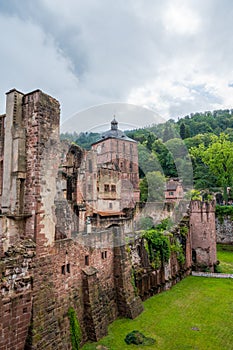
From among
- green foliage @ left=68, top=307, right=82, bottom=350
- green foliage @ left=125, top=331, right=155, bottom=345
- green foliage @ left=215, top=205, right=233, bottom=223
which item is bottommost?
green foliage @ left=125, top=331, right=155, bottom=345

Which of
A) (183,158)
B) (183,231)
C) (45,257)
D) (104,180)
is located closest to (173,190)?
(183,158)

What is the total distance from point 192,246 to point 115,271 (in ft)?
40.9

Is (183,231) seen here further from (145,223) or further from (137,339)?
(137,339)

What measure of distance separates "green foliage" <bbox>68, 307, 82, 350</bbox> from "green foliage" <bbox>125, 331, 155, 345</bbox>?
6.42ft

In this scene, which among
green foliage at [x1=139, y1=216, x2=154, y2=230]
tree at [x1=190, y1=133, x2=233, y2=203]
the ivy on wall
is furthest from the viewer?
tree at [x1=190, y1=133, x2=233, y2=203]

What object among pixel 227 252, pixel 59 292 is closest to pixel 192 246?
pixel 227 252

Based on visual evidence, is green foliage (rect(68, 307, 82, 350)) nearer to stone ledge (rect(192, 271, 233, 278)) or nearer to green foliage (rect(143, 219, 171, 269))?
green foliage (rect(143, 219, 171, 269))

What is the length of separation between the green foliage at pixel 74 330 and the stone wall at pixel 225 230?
2669cm

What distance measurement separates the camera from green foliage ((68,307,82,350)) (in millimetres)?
10430

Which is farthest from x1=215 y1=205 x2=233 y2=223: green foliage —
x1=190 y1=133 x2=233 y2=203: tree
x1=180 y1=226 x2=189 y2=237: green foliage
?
x1=180 y1=226 x2=189 y2=237: green foliage

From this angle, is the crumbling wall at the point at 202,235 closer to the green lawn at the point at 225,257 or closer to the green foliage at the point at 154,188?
the green lawn at the point at 225,257

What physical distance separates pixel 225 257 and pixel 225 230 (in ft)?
18.4

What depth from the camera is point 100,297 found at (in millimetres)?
12328

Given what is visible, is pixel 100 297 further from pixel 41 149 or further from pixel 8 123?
pixel 8 123
